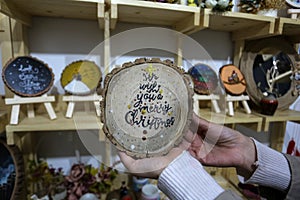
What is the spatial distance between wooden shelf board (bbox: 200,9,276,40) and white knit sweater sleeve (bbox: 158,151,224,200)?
48 cm

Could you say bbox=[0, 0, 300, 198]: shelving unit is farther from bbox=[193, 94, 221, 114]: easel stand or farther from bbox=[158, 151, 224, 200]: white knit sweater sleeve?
bbox=[158, 151, 224, 200]: white knit sweater sleeve

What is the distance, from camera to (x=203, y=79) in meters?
0.54

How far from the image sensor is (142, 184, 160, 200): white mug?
2.53 feet

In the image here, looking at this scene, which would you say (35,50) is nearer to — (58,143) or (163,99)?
(58,143)

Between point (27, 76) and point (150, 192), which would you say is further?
point (150, 192)

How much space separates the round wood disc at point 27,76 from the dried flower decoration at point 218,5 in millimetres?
559

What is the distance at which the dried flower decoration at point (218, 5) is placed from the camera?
0.67m

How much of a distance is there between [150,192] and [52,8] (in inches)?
28.9

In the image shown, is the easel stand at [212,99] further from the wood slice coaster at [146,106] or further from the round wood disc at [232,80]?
the round wood disc at [232,80]

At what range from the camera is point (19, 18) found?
2.10 ft

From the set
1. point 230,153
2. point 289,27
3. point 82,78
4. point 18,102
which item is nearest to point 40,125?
point 18,102

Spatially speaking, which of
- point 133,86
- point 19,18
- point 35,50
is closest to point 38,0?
point 19,18

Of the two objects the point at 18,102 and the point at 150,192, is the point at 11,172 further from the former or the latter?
the point at 150,192

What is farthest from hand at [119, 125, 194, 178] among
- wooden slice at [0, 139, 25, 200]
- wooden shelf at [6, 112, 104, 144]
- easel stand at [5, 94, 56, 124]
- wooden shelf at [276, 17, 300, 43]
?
wooden shelf at [276, 17, 300, 43]
